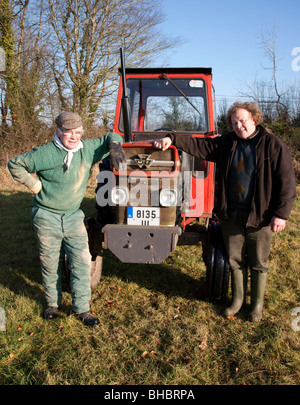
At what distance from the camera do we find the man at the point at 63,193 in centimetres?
281

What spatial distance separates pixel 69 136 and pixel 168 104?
2.03m

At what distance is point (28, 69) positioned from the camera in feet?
41.4

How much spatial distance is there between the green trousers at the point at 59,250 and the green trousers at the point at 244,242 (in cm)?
132

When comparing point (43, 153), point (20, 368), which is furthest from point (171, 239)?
point (20, 368)

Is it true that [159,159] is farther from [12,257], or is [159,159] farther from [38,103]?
[38,103]

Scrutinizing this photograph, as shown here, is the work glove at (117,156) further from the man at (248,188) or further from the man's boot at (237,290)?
the man's boot at (237,290)

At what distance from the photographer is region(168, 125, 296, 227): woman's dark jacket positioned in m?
2.77

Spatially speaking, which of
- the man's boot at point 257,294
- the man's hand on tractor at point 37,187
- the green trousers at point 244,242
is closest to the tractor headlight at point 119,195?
the man's hand on tractor at point 37,187

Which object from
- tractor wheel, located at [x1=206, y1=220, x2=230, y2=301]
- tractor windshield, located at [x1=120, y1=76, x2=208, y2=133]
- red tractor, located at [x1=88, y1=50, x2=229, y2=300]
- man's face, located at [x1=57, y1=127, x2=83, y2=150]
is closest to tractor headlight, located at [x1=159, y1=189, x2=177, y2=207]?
red tractor, located at [x1=88, y1=50, x2=229, y2=300]

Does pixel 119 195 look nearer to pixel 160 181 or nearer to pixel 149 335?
pixel 160 181

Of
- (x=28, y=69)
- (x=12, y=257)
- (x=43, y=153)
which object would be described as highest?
(x=28, y=69)

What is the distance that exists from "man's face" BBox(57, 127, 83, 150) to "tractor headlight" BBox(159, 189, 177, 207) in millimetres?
851

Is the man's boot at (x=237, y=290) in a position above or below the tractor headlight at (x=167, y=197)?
below
